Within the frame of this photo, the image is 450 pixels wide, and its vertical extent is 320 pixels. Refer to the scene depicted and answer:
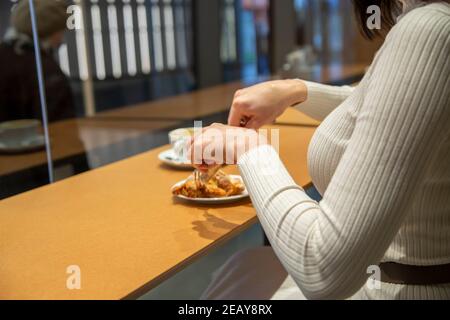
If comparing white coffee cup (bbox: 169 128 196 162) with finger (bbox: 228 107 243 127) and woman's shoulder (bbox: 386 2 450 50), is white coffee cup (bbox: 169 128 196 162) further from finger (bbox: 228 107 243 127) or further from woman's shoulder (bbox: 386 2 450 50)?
woman's shoulder (bbox: 386 2 450 50)

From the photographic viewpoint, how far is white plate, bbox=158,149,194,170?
1337 mm

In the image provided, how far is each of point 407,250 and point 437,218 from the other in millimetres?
70

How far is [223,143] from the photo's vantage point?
2.90ft

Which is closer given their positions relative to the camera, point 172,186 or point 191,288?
point 172,186

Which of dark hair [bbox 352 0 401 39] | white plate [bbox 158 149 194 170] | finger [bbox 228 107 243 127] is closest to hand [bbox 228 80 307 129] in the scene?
finger [bbox 228 107 243 127]

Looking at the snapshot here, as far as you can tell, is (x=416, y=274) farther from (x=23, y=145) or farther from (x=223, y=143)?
(x=23, y=145)

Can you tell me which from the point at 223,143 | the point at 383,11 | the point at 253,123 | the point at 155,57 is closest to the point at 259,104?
the point at 253,123

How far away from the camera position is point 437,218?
0.82 metres

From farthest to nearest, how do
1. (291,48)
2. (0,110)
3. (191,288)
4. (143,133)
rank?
(291,48) < (191,288) < (143,133) < (0,110)

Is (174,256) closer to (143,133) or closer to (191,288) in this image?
(143,133)

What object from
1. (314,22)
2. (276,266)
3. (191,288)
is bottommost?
(191,288)

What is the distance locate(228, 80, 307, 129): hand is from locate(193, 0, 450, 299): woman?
0.54 ft

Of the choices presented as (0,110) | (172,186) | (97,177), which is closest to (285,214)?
(172,186)

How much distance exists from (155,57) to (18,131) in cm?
257
